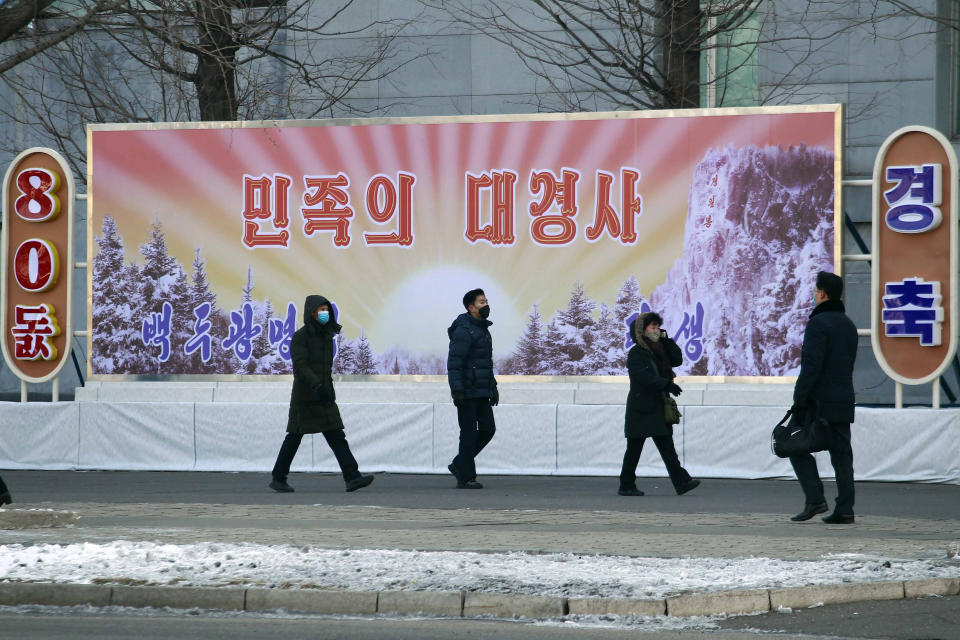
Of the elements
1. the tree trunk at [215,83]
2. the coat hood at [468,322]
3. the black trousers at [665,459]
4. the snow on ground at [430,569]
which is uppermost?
the tree trunk at [215,83]

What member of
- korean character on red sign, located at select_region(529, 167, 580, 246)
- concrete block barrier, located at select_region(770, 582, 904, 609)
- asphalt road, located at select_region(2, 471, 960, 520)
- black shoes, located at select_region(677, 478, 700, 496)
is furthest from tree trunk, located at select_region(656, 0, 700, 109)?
concrete block barrier, located at select_region(770, 582, 904, 609)

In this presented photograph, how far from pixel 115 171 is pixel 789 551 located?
Result: 12167 mm

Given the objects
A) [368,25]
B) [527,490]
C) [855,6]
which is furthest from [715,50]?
[527,490]

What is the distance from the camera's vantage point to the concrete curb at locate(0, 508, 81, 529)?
35.6 feet

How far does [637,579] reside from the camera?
800 centimetres

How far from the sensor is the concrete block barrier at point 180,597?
25.6ft

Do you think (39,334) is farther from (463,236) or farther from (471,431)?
(471,431)

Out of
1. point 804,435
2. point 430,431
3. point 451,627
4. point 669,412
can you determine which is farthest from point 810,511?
point 430,431

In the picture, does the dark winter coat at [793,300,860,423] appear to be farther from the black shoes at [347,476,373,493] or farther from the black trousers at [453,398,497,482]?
the black shoes at [347,476,373,493]

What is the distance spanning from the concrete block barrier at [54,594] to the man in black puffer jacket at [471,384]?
283 inches

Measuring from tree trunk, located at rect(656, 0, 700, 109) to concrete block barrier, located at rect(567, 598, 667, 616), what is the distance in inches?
544

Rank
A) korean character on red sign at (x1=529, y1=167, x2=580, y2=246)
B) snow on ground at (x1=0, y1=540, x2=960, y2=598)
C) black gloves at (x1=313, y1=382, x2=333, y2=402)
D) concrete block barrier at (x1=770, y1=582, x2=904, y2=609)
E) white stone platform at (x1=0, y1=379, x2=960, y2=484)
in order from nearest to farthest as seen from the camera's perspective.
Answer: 1. concrete block barrier at (x1=770, y1=582, x2=904, y2=609)
2. snow on ground at (x1=0, y1=540, x2=960, y2=598)
3. black gloves at (x1=313, y1=382, x2=333, y2=402)
4. white stone platform at (x1=0, y1=379, x2=960, y2=484)
5. korean character on red sign at (x1=529, y1=167, x2=580, y2=246)

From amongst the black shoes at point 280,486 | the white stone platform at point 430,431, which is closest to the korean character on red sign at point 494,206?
the white stone platform at point 430,431

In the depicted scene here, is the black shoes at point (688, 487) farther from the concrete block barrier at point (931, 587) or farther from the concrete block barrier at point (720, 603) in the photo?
the concrete block barrier at point (720, 603)
